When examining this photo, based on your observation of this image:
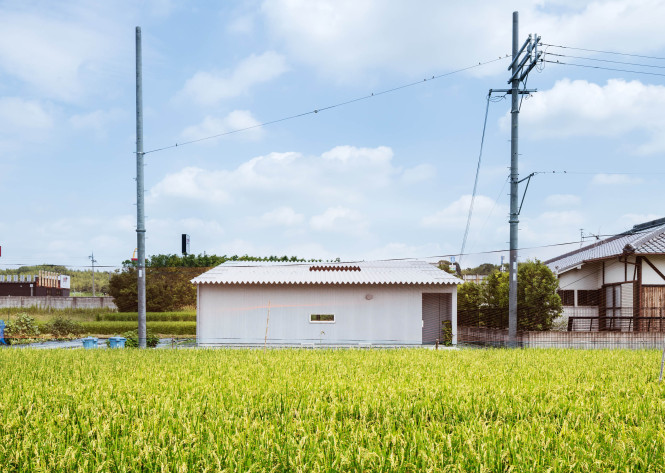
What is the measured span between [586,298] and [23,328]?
26290mm

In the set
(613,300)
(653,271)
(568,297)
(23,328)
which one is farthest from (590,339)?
(23,328)

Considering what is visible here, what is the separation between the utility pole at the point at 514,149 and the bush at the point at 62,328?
20.6 metres

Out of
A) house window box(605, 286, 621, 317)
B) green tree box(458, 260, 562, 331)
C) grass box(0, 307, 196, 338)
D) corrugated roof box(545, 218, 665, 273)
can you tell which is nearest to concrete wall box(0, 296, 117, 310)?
grass box(0, 307, 196, 338)

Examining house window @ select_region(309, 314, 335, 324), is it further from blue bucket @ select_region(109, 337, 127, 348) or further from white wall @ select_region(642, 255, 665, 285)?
white wall @ select_region(642, 255, 665, 285)

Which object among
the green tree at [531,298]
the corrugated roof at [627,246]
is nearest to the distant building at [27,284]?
the corrugated roof at [627,246]

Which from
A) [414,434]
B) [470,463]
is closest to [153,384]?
[414,434]

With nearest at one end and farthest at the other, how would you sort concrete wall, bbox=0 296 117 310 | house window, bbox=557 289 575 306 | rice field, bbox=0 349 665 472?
rice field, bbox=0 349 665 472, house window, bbox=557 289 575 306, concrete wall, bbox=0 296 117 310

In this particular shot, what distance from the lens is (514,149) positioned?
17.8 meters

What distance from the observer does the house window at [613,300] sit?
72.9ft

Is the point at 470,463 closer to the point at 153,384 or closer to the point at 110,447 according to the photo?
the point at 110,447

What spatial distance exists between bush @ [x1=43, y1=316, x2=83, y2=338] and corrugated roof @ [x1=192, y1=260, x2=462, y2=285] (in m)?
8.72

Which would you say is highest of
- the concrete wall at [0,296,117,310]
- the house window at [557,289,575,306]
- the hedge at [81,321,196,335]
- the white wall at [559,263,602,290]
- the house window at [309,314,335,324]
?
the white wall at [559,263,602,290]

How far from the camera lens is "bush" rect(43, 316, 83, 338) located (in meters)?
26.5

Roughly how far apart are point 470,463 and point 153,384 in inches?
192
